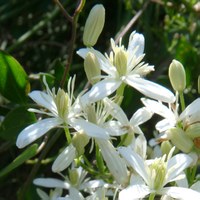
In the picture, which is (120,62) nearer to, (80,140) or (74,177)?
(80,140)

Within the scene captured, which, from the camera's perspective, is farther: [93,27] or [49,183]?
[49,183]

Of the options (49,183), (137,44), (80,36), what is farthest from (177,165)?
(80,36)

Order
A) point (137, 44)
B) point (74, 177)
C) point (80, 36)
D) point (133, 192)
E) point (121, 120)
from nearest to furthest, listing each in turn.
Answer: point (133, 192)
point (121, 120)
point (137, 44)
point (74, 177)
point (80, 36)

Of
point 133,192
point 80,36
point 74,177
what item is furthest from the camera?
point 80,36

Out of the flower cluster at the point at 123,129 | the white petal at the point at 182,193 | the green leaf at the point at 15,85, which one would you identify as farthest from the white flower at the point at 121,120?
the green leaf at the point at 15,85

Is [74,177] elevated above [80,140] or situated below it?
below

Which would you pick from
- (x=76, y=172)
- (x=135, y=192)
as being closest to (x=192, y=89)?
(x=76, y=172)

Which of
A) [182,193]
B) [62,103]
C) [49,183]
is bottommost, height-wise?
[49,183]
